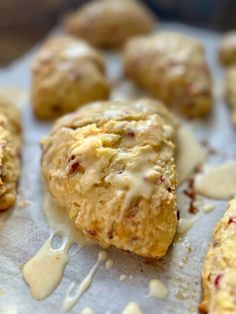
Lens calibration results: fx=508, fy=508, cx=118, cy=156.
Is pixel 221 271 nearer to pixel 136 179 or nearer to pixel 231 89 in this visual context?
pixel 136 179

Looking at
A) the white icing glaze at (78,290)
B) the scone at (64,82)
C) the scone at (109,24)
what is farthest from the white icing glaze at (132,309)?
the scone at (109,24)

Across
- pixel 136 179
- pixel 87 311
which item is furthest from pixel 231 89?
pixel 87 311

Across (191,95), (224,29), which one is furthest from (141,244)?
(224,29)

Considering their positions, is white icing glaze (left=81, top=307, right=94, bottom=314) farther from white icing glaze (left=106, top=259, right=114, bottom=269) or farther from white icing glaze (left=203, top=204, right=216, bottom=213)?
white icing glaze (left=203, top=204, right=216, bottom=213)

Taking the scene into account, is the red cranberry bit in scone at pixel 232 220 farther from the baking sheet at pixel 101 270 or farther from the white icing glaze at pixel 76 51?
the white icing glaze at pixel 76 51

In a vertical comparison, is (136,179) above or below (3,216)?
above

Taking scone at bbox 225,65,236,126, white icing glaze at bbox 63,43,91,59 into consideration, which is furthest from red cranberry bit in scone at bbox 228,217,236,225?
white icing glaze at bbox 63,43,91,59
